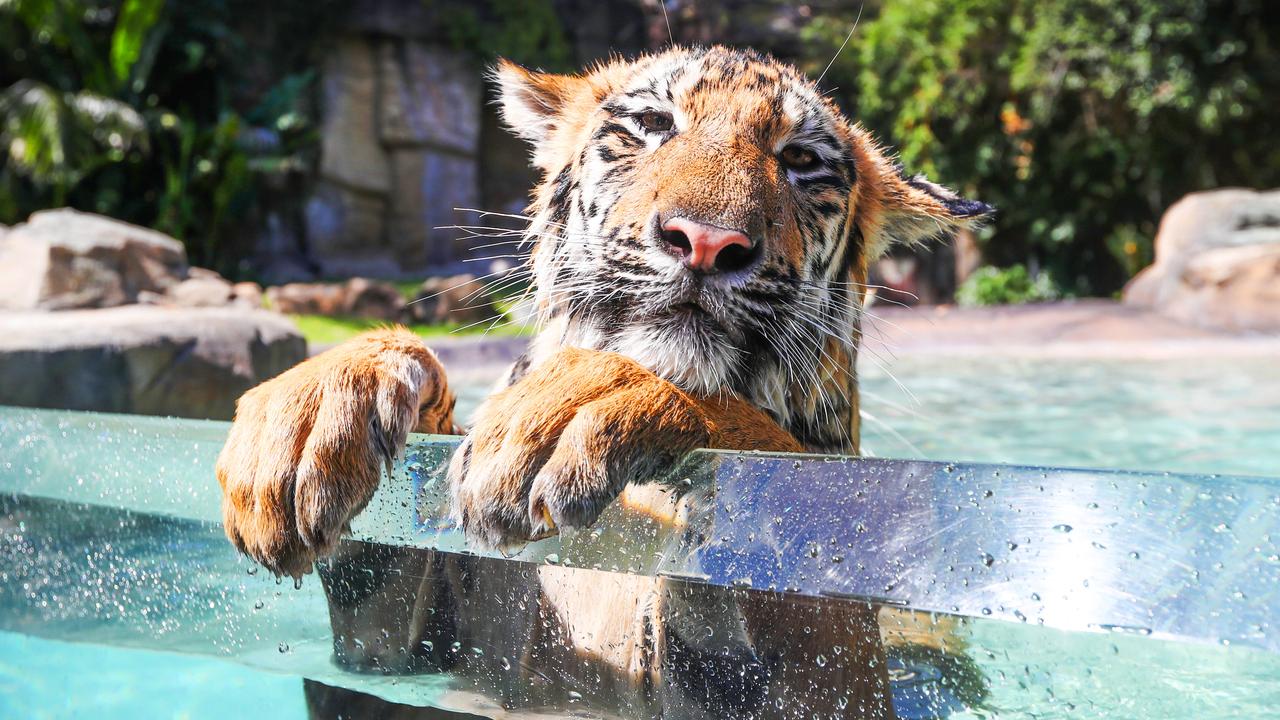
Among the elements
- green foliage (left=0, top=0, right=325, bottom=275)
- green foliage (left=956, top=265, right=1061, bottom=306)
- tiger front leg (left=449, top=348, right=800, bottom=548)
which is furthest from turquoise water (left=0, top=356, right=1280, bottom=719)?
green foliage (left=0, top=0, right=325, bottom=275)

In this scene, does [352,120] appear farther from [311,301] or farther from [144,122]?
[311,301]

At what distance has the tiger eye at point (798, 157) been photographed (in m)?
2.11

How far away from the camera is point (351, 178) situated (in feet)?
56.0

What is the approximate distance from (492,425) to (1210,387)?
23.4ft

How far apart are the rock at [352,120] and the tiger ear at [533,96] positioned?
1525 centimetres

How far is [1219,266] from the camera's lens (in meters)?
10.1

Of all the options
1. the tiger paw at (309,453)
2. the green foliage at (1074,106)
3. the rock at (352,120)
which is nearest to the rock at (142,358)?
the tiger paw at (309,453)

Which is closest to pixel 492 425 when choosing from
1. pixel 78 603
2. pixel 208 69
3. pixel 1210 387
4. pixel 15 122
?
pixel 78 603

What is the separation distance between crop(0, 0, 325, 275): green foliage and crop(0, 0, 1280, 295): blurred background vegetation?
1.2 inches

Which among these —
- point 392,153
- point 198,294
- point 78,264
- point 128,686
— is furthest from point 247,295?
point 392,153

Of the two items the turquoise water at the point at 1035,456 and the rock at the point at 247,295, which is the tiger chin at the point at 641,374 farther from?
the rock at the point at 247,295

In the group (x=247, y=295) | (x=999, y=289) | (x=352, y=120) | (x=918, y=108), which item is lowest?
(x=999, y=289)

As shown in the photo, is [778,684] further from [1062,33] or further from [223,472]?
[1062,33]

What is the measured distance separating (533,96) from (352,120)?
1573 centimetres
